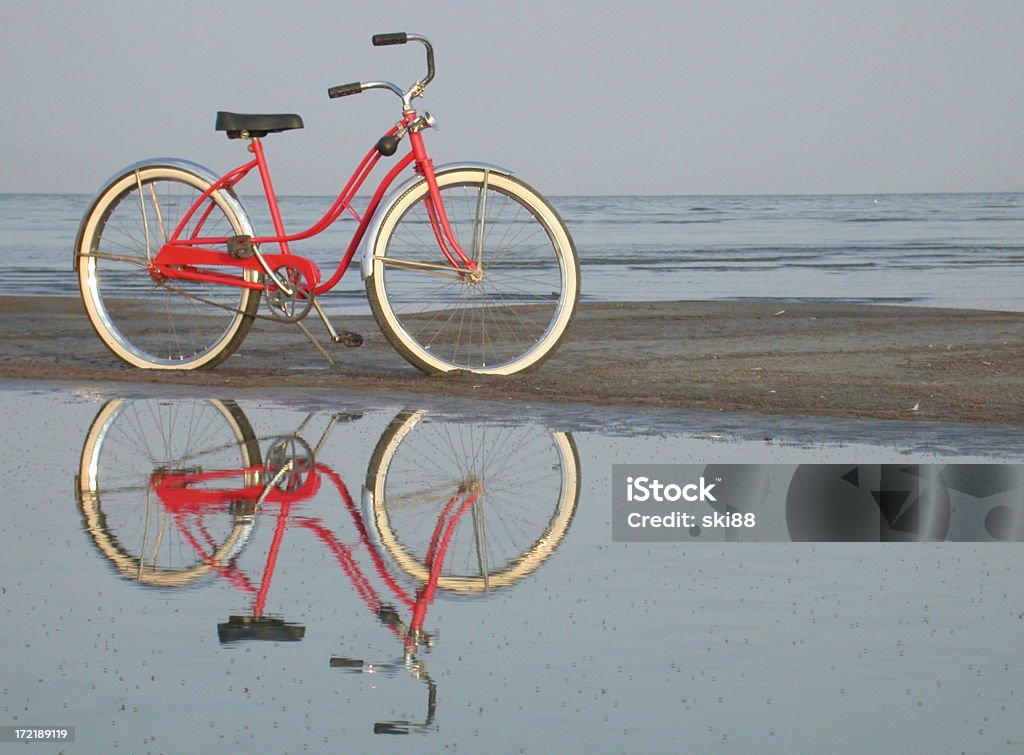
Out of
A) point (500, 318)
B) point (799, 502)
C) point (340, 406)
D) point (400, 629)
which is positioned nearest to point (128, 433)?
point (340, 406)

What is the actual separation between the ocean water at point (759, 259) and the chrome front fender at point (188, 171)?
5.81 meters

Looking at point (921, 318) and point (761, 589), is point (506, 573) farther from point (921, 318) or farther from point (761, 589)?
Answer: point (921, 318)

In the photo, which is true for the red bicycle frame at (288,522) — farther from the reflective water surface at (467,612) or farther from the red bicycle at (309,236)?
the red bicycle at (309,236)

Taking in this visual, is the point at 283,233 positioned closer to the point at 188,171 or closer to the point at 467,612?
the point at 188,171

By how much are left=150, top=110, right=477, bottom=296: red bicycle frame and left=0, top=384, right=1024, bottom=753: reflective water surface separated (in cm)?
256

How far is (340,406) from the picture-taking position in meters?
8.58

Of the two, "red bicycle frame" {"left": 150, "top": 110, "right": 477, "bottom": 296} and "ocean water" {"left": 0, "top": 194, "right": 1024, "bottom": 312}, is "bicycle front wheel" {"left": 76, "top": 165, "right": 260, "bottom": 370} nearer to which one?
"red bicycle frame" {"left": 150, "top": 110, "right": 477, "bottom": 296}

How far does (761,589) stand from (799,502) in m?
1.27

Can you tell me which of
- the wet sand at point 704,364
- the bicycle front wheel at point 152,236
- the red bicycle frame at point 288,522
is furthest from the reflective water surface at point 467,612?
the bicycle front wheel at point 152,236

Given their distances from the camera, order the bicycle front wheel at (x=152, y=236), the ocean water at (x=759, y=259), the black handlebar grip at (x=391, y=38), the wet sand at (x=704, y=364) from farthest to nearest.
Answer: the ocean water at (x=759, y=259) < the bicycle front wheel at (x=152, y=236) < the black handlebar grip at (x=391, y=38) < the wet sand at (x=704, y=364)

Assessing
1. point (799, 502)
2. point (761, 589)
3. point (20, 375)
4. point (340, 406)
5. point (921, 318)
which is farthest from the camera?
point (921, 318)

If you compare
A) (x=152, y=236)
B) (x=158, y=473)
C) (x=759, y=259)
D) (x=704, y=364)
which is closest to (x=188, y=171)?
(x=152, y=236)

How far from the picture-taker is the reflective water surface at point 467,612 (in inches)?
141

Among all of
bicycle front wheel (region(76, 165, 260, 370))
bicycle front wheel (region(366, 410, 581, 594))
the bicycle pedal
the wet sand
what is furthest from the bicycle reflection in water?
bicycle front wheel (region(76, 165, 260, 370))
